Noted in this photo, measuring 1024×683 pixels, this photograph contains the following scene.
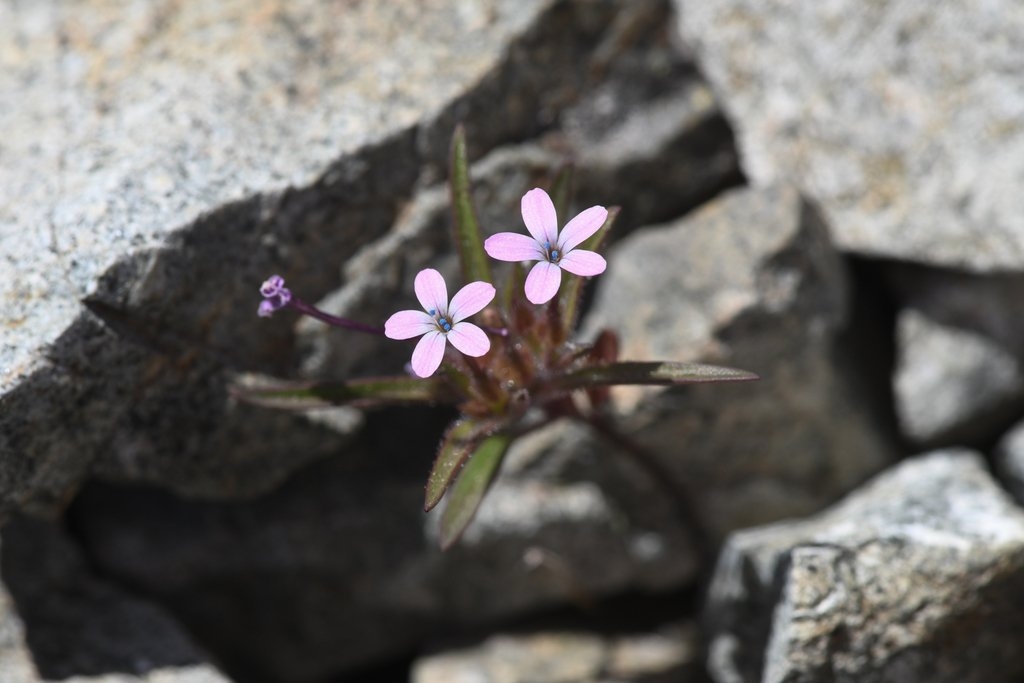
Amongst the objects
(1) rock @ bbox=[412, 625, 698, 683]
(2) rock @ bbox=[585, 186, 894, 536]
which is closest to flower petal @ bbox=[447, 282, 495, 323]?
(2) rock @ bbox=[585, 186, 894, 536]

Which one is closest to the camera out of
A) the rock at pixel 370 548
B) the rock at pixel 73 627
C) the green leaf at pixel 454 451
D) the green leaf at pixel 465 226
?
the green leaf at pixel 454 451

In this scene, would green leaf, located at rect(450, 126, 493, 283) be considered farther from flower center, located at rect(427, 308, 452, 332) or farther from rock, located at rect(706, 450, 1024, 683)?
rock, located at rect(706, 450, 1024, 683)

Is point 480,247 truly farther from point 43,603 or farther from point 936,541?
point 43,603

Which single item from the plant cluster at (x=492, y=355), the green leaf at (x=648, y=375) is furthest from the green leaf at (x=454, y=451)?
the green leaf at (x=648, y=375)

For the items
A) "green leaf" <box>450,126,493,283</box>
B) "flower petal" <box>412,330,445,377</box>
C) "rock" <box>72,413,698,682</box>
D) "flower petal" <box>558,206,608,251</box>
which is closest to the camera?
"flower petal" <box>412,330,445,377</box>

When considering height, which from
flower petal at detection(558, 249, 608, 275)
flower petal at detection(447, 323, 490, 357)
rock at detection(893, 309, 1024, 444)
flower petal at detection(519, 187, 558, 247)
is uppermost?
flower petal at detection(519, 187, 558, 247)

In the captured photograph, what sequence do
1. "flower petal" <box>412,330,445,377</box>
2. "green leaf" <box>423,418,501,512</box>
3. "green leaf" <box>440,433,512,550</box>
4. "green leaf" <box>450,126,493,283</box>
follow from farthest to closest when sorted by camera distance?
"green leaf" <box>450,126,493,283</box>, "green leaf" <box>440,433,512,550</box>, "green leaf" <box>423,418,501,512</box>, "flower petal" <box>412,330,445,377</box>

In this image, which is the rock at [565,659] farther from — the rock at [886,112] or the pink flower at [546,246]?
the pink flower at [546,246]
